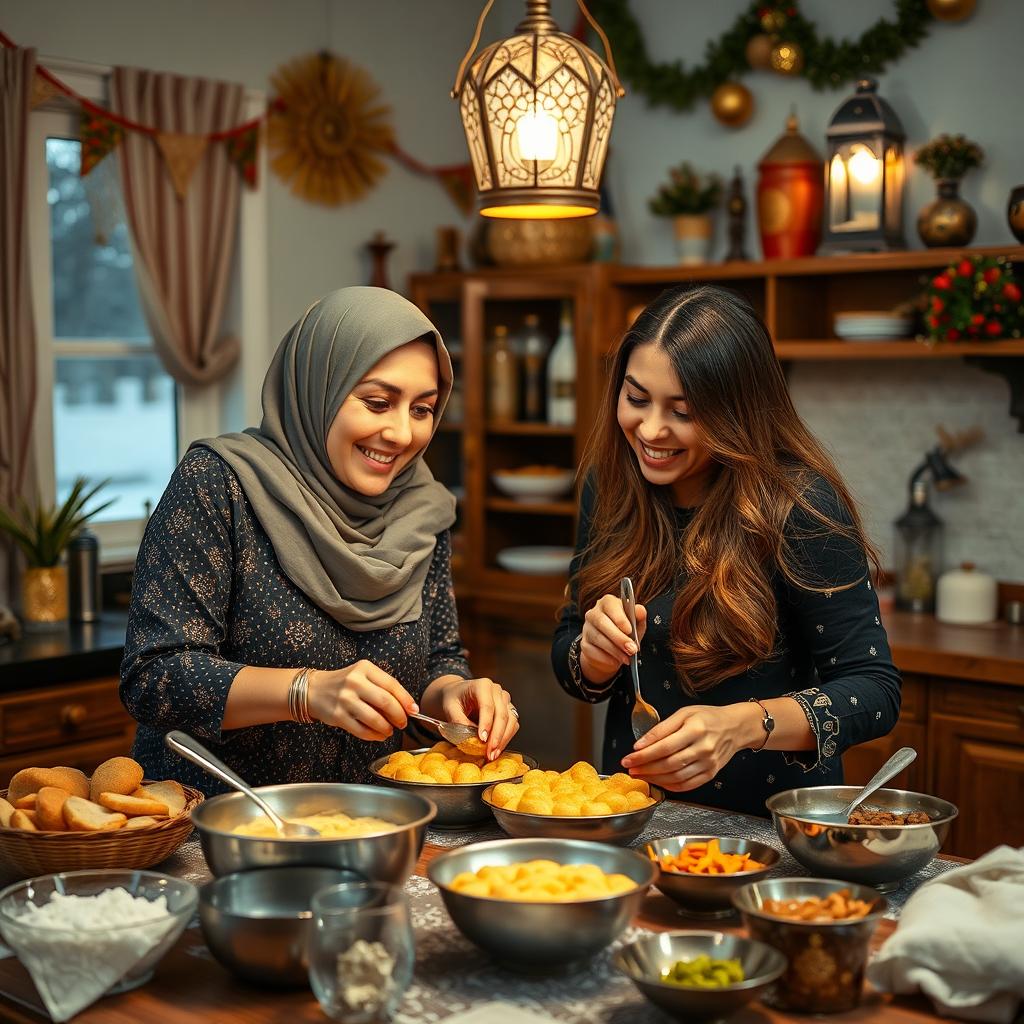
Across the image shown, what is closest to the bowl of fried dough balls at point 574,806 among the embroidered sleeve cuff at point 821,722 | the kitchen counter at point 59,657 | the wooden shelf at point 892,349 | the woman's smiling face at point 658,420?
the embroidered sleeve cuff at point 821,722

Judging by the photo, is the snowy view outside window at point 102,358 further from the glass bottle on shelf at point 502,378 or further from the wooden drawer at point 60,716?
the glass bottle on shelf at point 502,378

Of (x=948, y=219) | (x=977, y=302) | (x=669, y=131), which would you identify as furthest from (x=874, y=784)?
(x=669, y=131)

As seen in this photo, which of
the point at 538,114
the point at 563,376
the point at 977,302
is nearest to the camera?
the point at 538,114

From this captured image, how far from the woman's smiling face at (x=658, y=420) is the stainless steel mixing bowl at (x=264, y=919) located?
94 cm

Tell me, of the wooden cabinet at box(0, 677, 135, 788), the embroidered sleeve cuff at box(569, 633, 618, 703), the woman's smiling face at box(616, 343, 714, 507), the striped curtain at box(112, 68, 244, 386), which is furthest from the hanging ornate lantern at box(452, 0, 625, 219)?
the striped curtain at box(112, 68, 244, 386)

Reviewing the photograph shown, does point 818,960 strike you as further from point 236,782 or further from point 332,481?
point 332,481

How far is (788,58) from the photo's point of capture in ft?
13.2

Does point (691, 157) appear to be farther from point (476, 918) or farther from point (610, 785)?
point (476, 918)

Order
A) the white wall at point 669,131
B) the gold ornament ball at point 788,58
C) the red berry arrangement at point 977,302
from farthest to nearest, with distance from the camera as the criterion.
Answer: the gold ornament ball at point 788,58, the white wall at point 669,131, the red berry arrangement at point 977,302

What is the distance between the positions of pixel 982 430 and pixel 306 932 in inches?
118

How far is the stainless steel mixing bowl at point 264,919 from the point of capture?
130cm

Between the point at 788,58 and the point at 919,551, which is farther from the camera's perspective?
the point at 788,58

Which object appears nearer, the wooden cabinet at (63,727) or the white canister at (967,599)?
the wooden cabinet at (63,727)

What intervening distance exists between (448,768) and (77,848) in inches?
20.1
